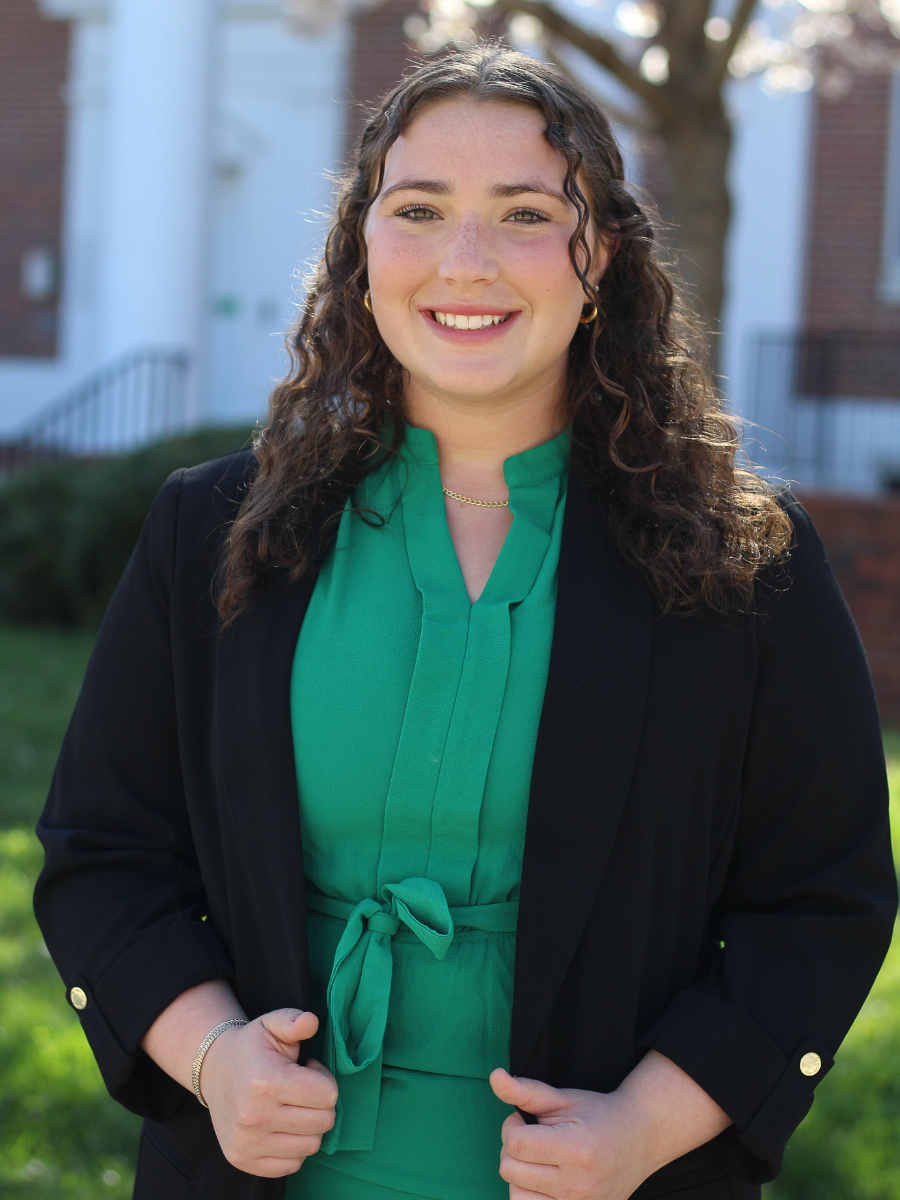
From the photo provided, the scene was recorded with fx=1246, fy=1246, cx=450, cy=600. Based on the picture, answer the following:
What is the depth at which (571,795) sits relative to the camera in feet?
5.42

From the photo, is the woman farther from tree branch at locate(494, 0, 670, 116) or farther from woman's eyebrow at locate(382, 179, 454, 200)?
tree branch at locate(494, 0, 670, 116)

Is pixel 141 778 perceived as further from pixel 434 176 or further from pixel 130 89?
pixel 130 89

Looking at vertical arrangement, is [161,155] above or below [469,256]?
above

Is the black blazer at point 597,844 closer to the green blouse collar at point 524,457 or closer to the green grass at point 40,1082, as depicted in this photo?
the green blouse collar at point 524,457

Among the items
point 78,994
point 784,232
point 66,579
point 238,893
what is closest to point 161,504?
point 238,893

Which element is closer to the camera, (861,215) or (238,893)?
(238,893)

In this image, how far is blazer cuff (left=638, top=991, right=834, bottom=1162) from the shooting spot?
164 centimetres

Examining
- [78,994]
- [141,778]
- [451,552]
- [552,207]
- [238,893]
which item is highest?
[552,207]

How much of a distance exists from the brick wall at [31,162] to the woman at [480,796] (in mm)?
12032

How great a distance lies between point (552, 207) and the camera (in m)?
1.78

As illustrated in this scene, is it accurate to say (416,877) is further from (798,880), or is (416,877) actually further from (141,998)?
(798,880)

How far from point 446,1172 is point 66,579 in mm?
7443

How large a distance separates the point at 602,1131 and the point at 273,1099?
417mm

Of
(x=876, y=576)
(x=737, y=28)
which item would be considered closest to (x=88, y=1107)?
(x=737, y=28)
